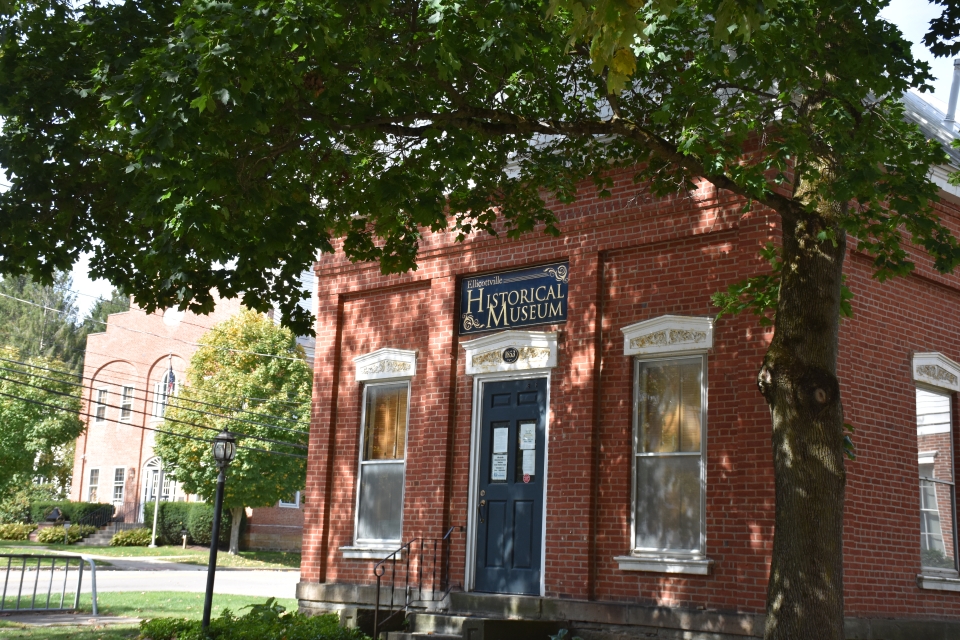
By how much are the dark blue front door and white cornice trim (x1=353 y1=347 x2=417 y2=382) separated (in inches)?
59.6

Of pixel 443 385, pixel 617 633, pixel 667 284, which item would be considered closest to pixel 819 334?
pixel 667 284

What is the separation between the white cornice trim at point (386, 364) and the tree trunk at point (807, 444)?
7.04 meters

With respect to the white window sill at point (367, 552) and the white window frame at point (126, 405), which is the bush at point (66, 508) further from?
the white window sill at point (367, 552)

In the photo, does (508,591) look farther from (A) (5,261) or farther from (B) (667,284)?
(A) (5,261)

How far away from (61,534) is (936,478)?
38421 mm

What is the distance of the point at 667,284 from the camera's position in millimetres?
12484

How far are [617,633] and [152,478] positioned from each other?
39.1 m

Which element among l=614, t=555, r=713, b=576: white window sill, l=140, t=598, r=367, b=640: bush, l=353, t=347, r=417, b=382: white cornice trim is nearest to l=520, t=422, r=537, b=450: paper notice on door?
l=614, t=555, r=713, b=576: white window sill

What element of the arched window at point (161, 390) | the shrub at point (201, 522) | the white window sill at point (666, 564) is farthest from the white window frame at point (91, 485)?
the white window sill at point (666, 564)

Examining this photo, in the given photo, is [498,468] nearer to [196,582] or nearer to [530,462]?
[530,462]

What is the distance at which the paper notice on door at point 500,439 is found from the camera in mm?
13799

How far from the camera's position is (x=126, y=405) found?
4850cm

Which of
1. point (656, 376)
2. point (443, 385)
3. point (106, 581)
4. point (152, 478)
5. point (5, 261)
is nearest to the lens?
point (5, 261)

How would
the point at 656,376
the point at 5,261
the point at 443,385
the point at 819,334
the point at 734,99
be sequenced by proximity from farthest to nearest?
the point at 443,385 → the point at 656,376 → the point at 5,261 → the point at 734,99 → the point at 819,334
